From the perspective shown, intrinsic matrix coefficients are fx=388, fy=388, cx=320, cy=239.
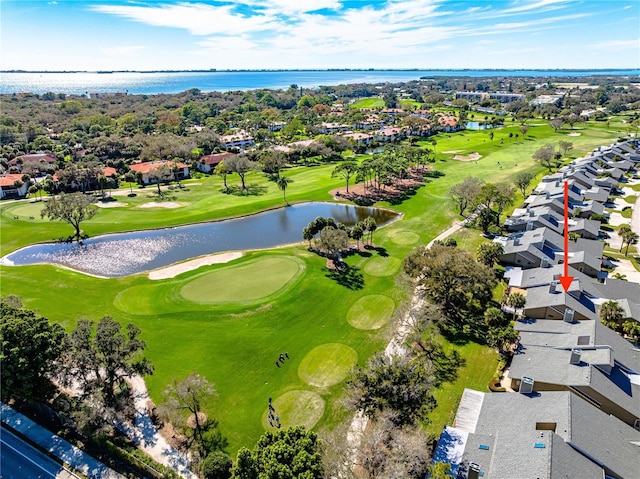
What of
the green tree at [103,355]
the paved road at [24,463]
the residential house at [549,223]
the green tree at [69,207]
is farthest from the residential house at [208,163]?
the paved road at [24,463]

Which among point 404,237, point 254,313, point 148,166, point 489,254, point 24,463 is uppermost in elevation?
point 148,166

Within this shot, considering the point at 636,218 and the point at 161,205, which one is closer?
the point at 636,218

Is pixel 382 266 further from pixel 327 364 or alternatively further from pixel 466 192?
pixel 466 192

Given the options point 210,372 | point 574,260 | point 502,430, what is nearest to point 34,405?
point 210,372

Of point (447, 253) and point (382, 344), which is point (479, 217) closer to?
point (447, 253)

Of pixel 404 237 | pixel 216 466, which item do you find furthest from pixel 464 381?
pixel 404 237

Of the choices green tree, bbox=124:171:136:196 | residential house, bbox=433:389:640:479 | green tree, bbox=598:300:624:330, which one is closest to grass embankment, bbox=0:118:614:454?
residential house, bbox=433:389:640:479
